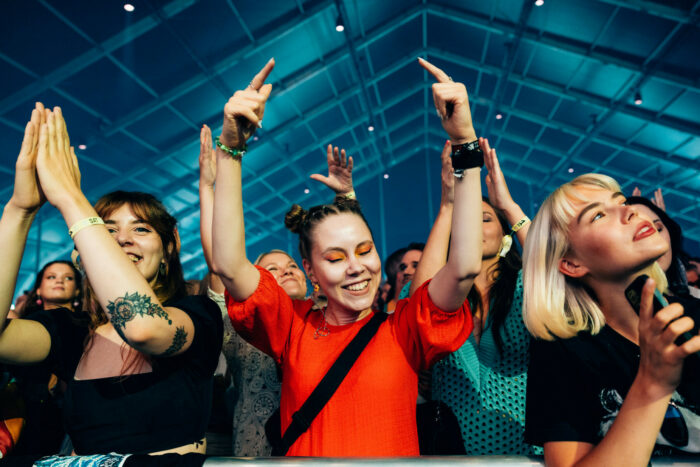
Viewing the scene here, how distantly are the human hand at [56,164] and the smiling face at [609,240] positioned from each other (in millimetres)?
1314

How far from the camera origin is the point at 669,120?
9.13 metres

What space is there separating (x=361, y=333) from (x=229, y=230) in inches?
18.2

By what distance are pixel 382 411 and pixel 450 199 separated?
779 millimetres

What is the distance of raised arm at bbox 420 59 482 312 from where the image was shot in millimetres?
1064

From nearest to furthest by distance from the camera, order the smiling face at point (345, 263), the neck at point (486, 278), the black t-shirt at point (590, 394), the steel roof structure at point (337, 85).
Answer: the black t-shirt at point (590, 394), the smiling face at point (345, 263), the neck at point (486, 278), the steel roof structure at point (337, 85)

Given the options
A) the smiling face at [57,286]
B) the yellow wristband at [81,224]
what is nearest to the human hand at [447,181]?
the yellow wristband at [81,224]

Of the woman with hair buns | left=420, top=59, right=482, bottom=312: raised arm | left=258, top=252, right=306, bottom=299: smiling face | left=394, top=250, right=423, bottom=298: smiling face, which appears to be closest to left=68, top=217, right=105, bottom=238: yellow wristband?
the woman with hair buns

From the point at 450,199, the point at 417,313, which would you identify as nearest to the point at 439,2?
the point at 450,199

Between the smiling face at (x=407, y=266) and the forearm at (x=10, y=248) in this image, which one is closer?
the forearm at (x=10, y=248)

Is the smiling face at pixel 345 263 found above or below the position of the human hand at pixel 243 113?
below

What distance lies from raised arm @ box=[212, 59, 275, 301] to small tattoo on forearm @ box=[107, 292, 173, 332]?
0.62ft

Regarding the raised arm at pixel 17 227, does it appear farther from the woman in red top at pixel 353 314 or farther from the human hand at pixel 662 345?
the human hand at pixel 662 345

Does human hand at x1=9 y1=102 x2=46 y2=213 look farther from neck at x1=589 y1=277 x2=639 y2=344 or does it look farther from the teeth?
neck at x1=589 y1=277 x2=639 y2=344

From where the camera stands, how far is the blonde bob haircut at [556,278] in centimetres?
115
